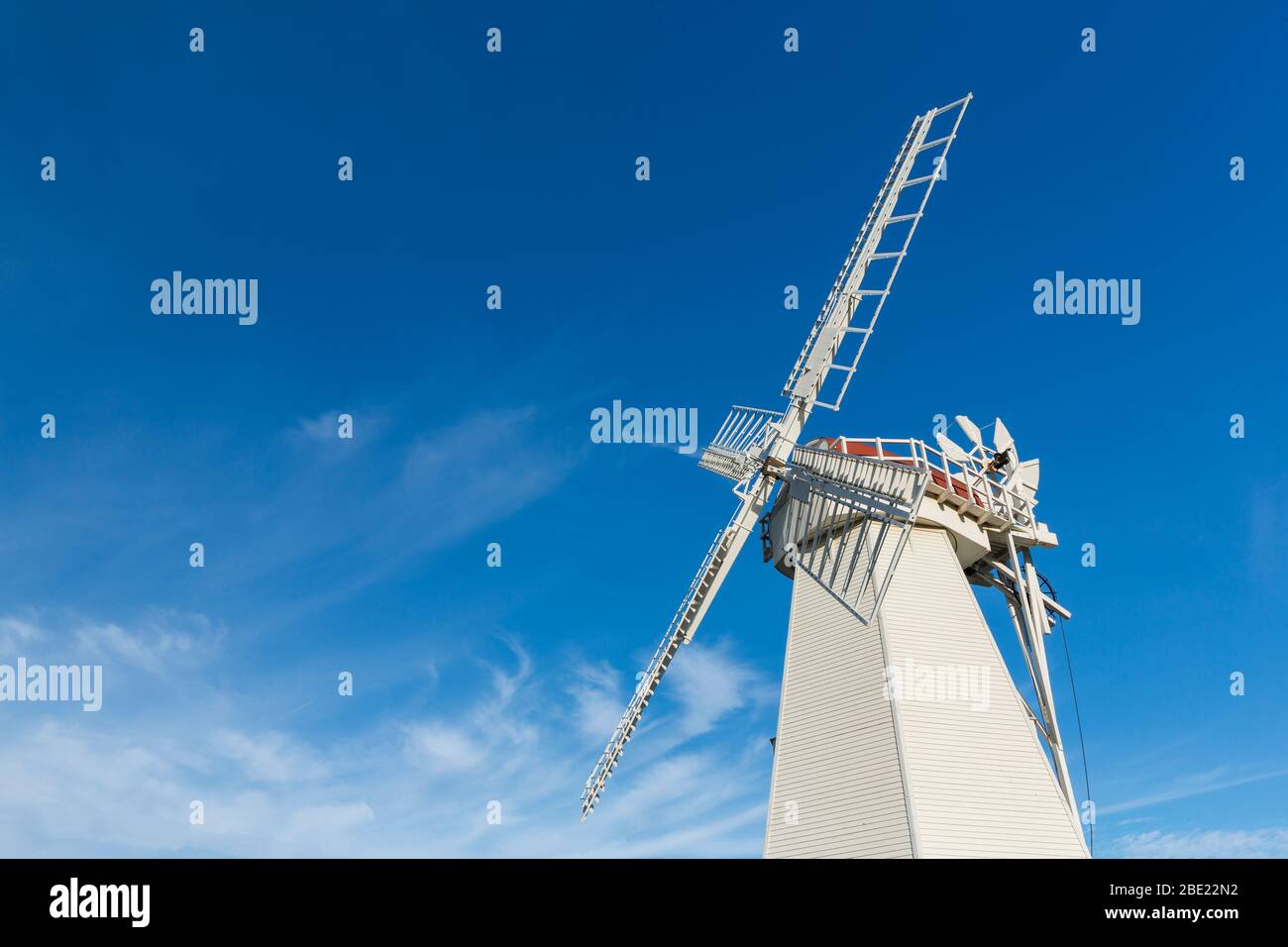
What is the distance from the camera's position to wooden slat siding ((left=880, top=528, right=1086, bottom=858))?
927 inches

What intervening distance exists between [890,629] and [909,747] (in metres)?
3.56

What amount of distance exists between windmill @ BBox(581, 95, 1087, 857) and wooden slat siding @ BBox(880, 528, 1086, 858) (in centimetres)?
5

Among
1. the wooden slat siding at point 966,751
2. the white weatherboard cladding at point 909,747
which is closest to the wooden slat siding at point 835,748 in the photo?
the white weatherboard cladding at point 909,747

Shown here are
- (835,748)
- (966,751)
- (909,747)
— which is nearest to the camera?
(909,747)

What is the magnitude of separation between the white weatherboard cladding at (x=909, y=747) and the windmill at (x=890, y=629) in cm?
4

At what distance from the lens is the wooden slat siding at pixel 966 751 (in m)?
23.5

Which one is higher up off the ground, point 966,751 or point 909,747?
point 909,747

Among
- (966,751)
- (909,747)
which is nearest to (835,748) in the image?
(909,747)

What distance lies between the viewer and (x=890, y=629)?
87.6 feet

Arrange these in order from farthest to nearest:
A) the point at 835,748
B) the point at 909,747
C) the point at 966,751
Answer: the point at 835,748
the point at 966,751
the point at 909,747

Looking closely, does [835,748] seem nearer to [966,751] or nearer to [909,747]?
[909,747]

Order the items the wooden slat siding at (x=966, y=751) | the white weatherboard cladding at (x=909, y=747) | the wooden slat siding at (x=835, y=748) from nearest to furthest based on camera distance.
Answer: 1. the wooden slat siding at (x=966, y=751)
2. the white weatherboard cladding at (x=909, y=747)
3. the wooden slat siding at (x=835, y=748)

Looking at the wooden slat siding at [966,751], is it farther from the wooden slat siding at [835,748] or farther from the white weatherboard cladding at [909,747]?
the wooden slat siding at [835,748]
